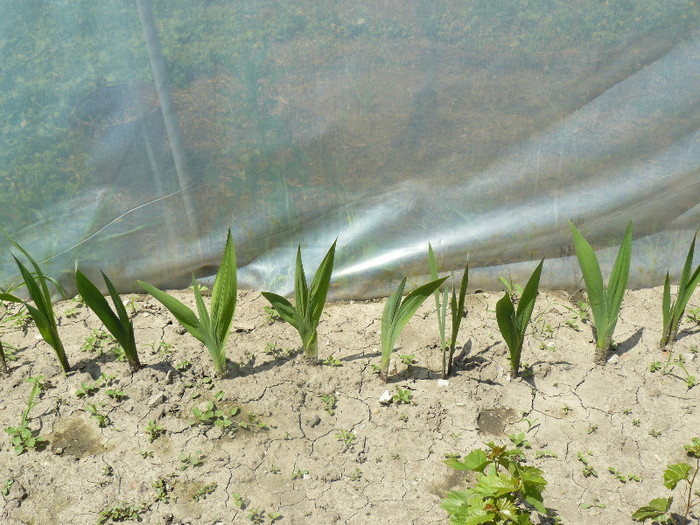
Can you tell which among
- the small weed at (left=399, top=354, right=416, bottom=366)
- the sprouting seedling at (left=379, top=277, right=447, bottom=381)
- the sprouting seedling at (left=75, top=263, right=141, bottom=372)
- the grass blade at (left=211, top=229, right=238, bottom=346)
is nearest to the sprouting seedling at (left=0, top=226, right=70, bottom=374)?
the sprouting seedling at (left=75, top=263, right=141, bottom=372)

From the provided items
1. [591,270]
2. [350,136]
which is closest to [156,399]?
[350,136]

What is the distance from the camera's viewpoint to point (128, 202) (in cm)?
275

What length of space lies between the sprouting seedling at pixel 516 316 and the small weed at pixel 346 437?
58 centimetres

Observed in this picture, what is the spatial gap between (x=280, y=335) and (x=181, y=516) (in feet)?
2.76

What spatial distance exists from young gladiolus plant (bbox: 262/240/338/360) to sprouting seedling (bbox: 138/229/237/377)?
139 mm

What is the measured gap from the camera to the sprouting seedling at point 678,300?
2.27m

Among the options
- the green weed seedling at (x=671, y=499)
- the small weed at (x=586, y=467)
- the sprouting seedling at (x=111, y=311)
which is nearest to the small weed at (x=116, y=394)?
the sprouting seedling at (x=111, y=311)

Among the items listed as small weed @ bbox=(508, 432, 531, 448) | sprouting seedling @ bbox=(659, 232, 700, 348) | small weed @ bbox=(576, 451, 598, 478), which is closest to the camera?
small weed @ bbox=(576, 451, 598, 478)

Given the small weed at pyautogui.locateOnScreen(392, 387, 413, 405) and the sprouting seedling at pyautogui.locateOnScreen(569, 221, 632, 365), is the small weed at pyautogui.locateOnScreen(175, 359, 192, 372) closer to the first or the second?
the small weed at pyautogui.locateOnScreen(392, 387, 413, 405)

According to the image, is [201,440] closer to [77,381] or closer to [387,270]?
[77,381]

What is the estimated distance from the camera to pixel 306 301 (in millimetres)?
2326

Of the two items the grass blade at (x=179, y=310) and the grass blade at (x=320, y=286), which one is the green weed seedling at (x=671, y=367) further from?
the grass blade at (x=179, y=310)

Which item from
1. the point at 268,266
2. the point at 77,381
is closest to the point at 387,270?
the point at 268,266

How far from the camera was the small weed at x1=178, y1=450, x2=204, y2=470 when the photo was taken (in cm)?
211
